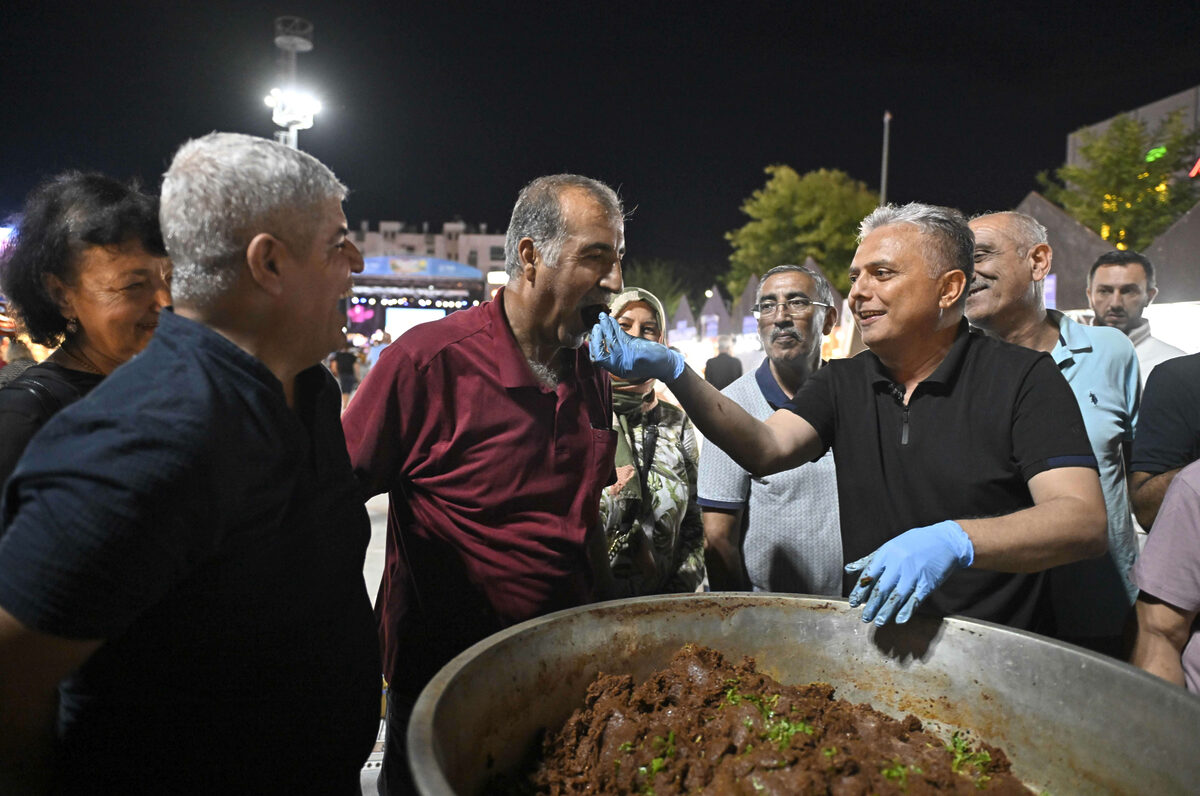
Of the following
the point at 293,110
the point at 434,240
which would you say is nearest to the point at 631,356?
the point at 293,110

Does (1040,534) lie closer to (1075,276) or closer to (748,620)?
(748,620)

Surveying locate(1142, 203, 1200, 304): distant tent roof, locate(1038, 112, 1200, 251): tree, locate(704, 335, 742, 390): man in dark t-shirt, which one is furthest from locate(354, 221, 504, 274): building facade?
locate(1142, 203, 1200, 304): distant tent roof

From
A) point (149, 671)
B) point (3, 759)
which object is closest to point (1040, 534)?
point (149, 671)

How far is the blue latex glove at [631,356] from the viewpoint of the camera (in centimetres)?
219

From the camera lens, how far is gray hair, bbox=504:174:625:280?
2.28m

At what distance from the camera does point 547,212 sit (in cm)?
230

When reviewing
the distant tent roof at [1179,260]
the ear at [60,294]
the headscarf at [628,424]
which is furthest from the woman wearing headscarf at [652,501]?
the distant tent roof at [1179,260]

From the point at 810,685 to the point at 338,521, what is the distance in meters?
1.09

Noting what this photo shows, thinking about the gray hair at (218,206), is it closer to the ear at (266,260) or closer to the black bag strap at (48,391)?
the ear at (266,260)

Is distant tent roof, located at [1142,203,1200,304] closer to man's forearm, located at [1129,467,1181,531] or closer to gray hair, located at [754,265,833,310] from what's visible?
gray hair, located at [754,265,833,310]

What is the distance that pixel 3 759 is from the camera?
1.10m

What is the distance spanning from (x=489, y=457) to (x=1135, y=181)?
25.4 meters

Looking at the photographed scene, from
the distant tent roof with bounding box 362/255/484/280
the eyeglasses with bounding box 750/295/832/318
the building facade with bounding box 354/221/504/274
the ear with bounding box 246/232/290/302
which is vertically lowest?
the ear with bounding box 246/232/290/302

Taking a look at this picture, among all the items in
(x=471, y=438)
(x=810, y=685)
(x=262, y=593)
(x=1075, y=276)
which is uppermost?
(x=1075, y=276)
